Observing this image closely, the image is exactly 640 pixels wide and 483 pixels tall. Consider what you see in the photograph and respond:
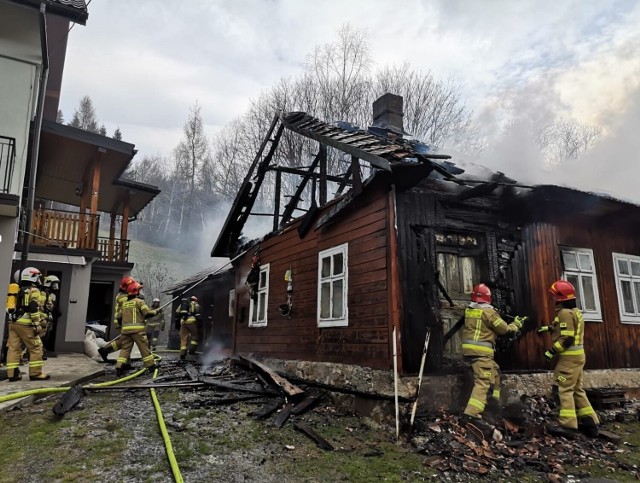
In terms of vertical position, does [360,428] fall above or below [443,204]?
below

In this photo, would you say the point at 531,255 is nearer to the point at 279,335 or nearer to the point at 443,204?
the point at 443,204

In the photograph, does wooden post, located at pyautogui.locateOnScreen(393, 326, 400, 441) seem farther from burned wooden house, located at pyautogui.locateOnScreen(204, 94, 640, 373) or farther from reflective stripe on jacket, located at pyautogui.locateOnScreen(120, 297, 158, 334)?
reflective stripe on jacket, located at pyautogui.locateOnScreen(120, 297, 158, 334)

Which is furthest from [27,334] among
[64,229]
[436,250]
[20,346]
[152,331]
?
[152,331]

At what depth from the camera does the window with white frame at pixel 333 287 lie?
7266 millimetres

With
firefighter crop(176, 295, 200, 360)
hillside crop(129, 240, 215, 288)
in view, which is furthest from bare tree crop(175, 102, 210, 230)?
firefighter crop(176, 295, 200, 360)

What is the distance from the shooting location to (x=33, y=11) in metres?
10.6

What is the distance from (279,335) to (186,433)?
14.3ft

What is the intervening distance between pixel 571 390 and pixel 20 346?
8.93m

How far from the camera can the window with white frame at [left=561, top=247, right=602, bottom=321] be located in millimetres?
7789

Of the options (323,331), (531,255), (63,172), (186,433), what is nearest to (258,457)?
(186,433)

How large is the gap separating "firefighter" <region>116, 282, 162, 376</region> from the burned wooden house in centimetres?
277

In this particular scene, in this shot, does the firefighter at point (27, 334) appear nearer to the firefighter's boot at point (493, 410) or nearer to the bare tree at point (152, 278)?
the firefighter's boot at point (493, 410)

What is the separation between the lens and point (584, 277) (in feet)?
26.1

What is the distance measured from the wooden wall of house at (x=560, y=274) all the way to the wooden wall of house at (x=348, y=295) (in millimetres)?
2293
